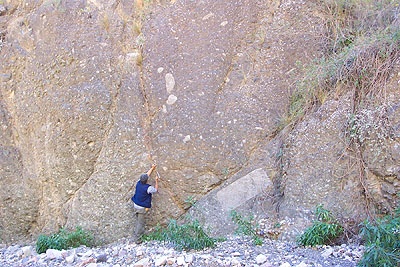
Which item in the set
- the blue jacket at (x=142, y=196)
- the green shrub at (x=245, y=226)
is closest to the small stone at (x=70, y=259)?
the blue jacket at (x=142, y=196)

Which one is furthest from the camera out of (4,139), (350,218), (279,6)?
(4,139)

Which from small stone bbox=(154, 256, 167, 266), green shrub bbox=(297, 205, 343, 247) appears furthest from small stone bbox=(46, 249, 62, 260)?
green shrub bbox=(297, 205, 343, 247)

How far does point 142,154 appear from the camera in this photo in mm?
6676

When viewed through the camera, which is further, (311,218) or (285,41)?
(285,41)

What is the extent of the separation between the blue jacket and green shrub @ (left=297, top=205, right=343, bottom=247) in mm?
2050

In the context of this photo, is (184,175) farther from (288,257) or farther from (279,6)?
(279,6)

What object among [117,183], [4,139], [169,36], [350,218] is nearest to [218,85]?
[169,36]

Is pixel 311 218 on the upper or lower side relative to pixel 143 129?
lower

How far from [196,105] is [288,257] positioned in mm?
2607

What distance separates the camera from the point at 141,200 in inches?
247

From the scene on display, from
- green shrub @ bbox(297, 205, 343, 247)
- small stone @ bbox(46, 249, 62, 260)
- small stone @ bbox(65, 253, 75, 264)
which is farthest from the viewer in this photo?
small stone @ bbox(46, 249, 62, 260)

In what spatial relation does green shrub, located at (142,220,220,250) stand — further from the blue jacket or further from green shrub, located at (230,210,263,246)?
the blue jacket

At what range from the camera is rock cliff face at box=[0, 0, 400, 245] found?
19.7 ft

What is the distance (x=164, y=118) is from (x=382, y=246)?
A: 348cm
